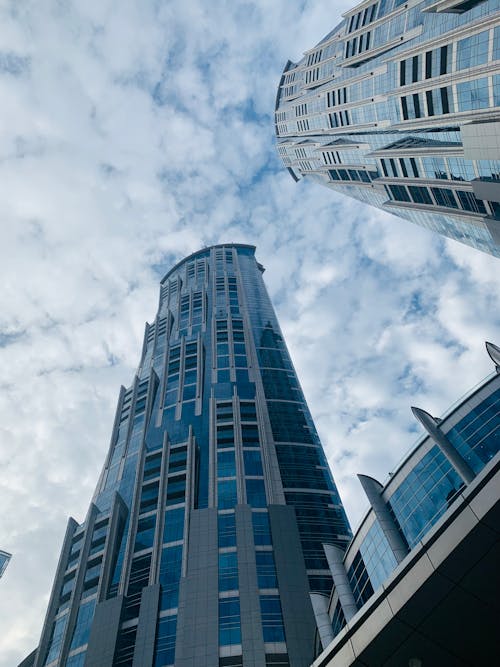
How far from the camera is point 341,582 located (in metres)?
46.5

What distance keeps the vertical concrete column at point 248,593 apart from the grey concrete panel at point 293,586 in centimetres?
324

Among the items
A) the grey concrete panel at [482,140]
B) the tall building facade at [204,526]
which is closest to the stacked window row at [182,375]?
the tall building facade at [204,526]

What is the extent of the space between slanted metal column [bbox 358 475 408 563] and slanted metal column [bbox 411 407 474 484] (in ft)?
28.1

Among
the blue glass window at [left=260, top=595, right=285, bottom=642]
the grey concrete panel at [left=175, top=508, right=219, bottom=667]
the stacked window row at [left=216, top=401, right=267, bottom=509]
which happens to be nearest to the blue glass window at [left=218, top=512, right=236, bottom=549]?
the grey concrete panel at [left=175, top=508, right=219, bottom=667]

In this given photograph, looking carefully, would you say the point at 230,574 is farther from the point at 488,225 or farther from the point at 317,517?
the point at 488,225

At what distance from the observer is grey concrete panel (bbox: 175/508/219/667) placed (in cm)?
5338

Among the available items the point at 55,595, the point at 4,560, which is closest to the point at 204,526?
the point at 55,595

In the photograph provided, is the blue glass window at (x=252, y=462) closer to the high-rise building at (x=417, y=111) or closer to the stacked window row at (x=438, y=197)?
the high-rise building at (x=417, y=111)

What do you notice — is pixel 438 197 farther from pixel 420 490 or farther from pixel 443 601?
pixel 443 601

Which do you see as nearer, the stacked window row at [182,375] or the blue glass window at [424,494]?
the blue glass window at [424,494]

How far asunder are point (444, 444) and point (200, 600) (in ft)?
125

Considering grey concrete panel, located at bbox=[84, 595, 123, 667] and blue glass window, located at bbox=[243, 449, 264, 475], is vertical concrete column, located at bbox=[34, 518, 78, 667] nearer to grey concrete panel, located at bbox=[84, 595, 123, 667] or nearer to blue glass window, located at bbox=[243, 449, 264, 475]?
grey concrete panel, located at bbox=[84, 595, 123, 667]

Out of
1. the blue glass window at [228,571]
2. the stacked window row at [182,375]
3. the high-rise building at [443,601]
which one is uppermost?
the stacked window row at [182,375]

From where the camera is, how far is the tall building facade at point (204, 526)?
56500 millimetres
